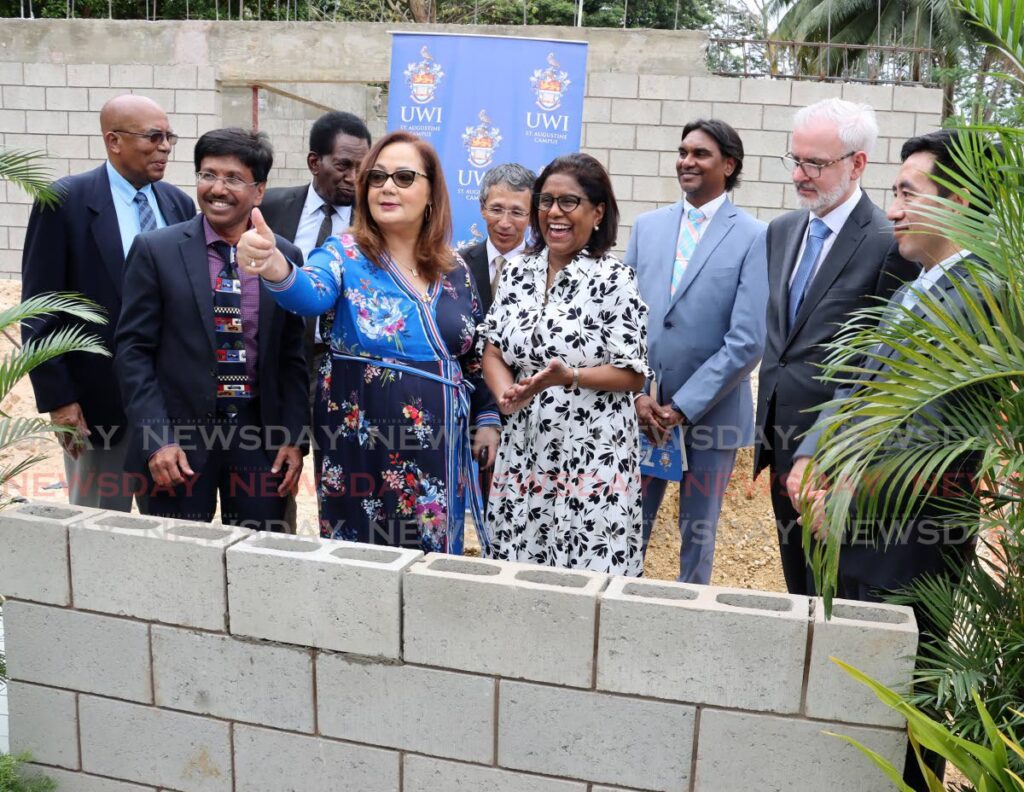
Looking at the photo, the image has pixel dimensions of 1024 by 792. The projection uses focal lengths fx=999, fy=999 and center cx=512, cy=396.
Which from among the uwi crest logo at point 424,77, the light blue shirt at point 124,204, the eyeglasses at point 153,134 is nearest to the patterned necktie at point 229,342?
the light blue shirt at point 124,204

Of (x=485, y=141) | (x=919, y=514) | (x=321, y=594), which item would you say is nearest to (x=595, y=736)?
(x=321, y=594)

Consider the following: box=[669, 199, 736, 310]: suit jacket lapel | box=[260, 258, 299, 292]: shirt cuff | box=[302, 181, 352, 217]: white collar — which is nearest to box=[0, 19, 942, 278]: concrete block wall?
box=[302, 181, 352, 217]: white collar

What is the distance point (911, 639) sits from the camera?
2.23 m

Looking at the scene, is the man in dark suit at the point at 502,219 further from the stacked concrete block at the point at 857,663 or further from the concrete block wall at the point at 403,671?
the stacked concrete block at the point at 857,663

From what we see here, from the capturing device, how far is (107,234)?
147 inches

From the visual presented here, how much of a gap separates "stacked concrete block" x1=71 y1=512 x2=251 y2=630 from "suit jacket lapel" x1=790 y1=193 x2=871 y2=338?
6.21 feet

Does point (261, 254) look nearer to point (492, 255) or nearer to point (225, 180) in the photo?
point (225, 180)

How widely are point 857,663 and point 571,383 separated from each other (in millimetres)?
1236

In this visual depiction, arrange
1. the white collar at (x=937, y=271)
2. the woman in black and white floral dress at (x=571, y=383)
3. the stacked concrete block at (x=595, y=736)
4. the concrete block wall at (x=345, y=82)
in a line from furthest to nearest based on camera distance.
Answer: the concrete block wall at (x=345, y=82) → the woman in black and white floral dress at (x=571, y=383) → the white collar at (x=937, y=271) → the stacked concrete block at (x=595, y=736)

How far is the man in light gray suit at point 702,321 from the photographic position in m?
3.82

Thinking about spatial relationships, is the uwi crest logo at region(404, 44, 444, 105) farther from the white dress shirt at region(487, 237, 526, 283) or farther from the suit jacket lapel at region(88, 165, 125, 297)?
the suit jacket lapel at region(88, 165, 125, 297)

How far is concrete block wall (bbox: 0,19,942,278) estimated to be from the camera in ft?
27.8

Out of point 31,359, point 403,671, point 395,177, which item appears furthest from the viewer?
point 395,177

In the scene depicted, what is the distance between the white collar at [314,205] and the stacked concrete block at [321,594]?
6.43 feet
